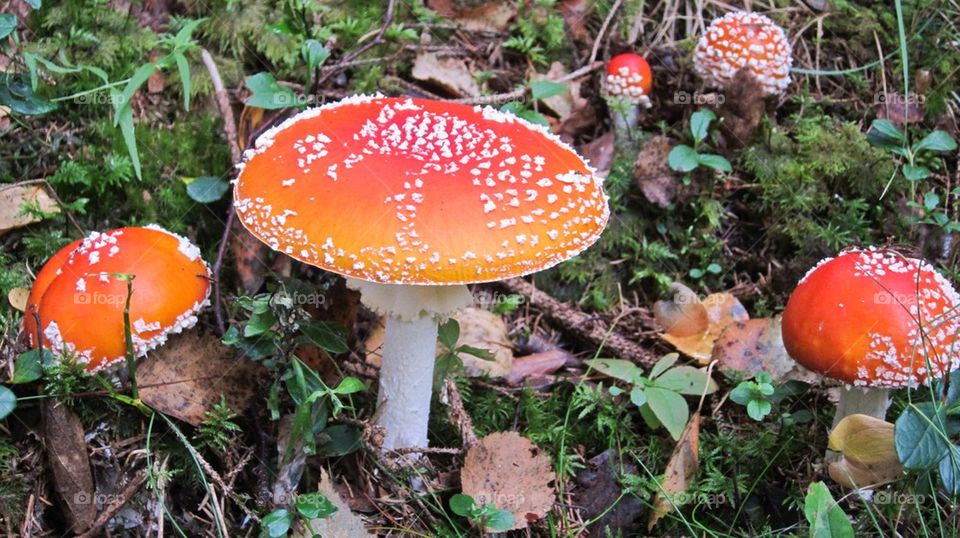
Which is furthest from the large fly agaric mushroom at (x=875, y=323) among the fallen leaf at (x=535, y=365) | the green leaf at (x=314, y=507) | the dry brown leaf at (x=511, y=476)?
the green leaf at (x=314, y=507)

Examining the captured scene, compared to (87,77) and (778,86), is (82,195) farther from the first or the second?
(778,86)

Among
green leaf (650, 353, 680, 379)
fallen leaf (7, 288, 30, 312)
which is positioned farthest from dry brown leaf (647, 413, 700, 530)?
fallen leaf (7, 288, 30, 312)

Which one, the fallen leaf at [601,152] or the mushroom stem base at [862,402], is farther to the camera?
the fallen leaf at [601,152]

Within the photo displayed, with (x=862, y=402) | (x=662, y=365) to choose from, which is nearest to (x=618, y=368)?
(x=662, y=365)

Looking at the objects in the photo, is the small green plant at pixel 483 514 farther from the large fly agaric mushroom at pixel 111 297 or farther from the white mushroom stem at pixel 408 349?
the large fly agaric mushroom at pixel 111 297

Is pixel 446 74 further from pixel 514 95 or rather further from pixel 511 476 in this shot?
pixel 511 476
